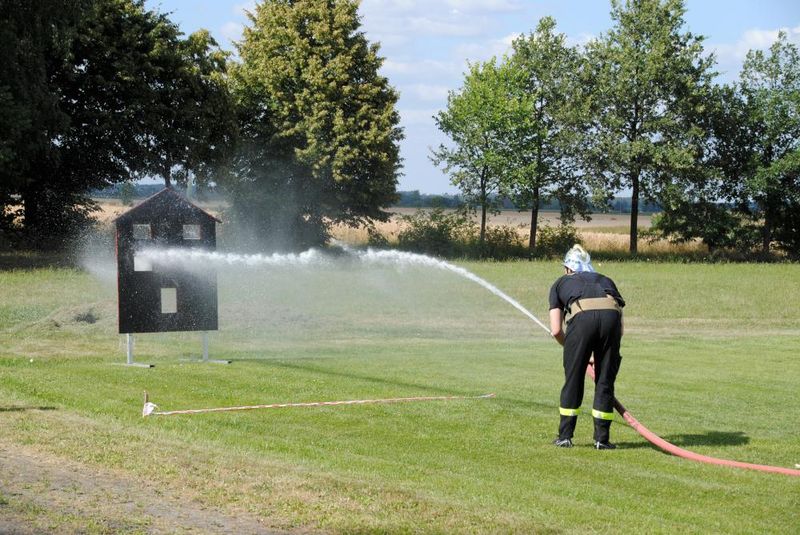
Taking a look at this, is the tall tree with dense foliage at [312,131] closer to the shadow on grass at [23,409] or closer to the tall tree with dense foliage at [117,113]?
the tall tree with dense foliage at [117,113]

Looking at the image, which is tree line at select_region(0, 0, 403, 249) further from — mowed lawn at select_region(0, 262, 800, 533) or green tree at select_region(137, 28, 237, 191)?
mowed lawn at select_region(0, 262, 800, 533)

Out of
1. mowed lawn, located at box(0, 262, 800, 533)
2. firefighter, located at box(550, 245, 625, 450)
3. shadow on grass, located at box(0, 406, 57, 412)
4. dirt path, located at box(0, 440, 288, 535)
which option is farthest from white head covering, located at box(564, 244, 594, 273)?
shadow on grass, located at box(0, 406, 57, 412)

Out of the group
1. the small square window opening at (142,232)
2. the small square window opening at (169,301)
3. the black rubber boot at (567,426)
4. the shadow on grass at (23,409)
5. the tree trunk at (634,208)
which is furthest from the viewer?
the tree trunk at (634,208)

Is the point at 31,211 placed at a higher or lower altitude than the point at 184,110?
lower

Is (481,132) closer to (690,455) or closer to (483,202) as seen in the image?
(483,202)

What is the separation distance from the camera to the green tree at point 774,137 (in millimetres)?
66562

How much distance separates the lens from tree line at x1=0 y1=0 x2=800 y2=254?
4922cm

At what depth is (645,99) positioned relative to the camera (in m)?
67.2

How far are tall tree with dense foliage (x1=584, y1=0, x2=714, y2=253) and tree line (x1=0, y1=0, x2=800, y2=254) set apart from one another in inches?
4.3

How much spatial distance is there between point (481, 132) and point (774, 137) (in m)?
19.6

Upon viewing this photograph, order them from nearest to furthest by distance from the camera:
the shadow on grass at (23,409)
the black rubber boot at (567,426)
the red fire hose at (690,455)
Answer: the red fire hose at (690,455), the black rubber boot at (567,426), the shadow on grass at (23,409)

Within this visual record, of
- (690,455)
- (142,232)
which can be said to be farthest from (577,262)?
(142,232)

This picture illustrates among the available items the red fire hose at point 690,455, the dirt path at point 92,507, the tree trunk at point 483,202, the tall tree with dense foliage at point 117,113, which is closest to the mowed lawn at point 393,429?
the dirt path at point 92,507

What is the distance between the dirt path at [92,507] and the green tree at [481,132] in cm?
5945
